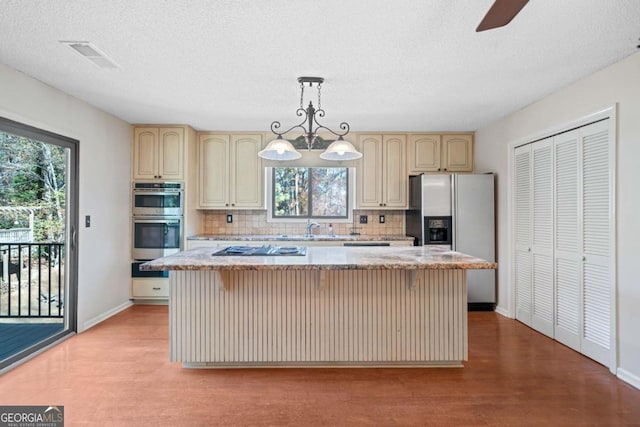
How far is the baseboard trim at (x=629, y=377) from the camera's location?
2.42 m

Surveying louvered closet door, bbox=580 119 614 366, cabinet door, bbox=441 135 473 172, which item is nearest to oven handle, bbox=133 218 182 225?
cabinet door, bbox=441 135 473 172

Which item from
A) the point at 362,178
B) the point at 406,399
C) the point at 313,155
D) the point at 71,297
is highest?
the point at 313,155

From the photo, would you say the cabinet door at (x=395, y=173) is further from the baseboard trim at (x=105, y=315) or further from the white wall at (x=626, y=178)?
the baseboard trim at (x=105, y=315)

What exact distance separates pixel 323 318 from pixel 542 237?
242cm

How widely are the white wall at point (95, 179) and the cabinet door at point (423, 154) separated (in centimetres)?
375

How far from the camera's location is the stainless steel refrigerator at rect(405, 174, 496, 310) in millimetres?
4266

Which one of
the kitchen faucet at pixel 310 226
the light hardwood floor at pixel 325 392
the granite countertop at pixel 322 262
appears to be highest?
the kitchen faucet at pixel 310 226

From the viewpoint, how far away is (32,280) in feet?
12.1

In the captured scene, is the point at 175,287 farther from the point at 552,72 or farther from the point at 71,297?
the point at 552,72

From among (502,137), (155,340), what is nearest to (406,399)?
(155,340)

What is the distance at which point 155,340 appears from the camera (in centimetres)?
330

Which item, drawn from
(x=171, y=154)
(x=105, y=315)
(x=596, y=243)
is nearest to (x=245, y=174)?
(x=171, y=154)

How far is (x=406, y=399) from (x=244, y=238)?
2817 mm

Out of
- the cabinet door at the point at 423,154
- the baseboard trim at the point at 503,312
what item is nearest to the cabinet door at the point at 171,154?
the cabinet door at the point at 423,154
